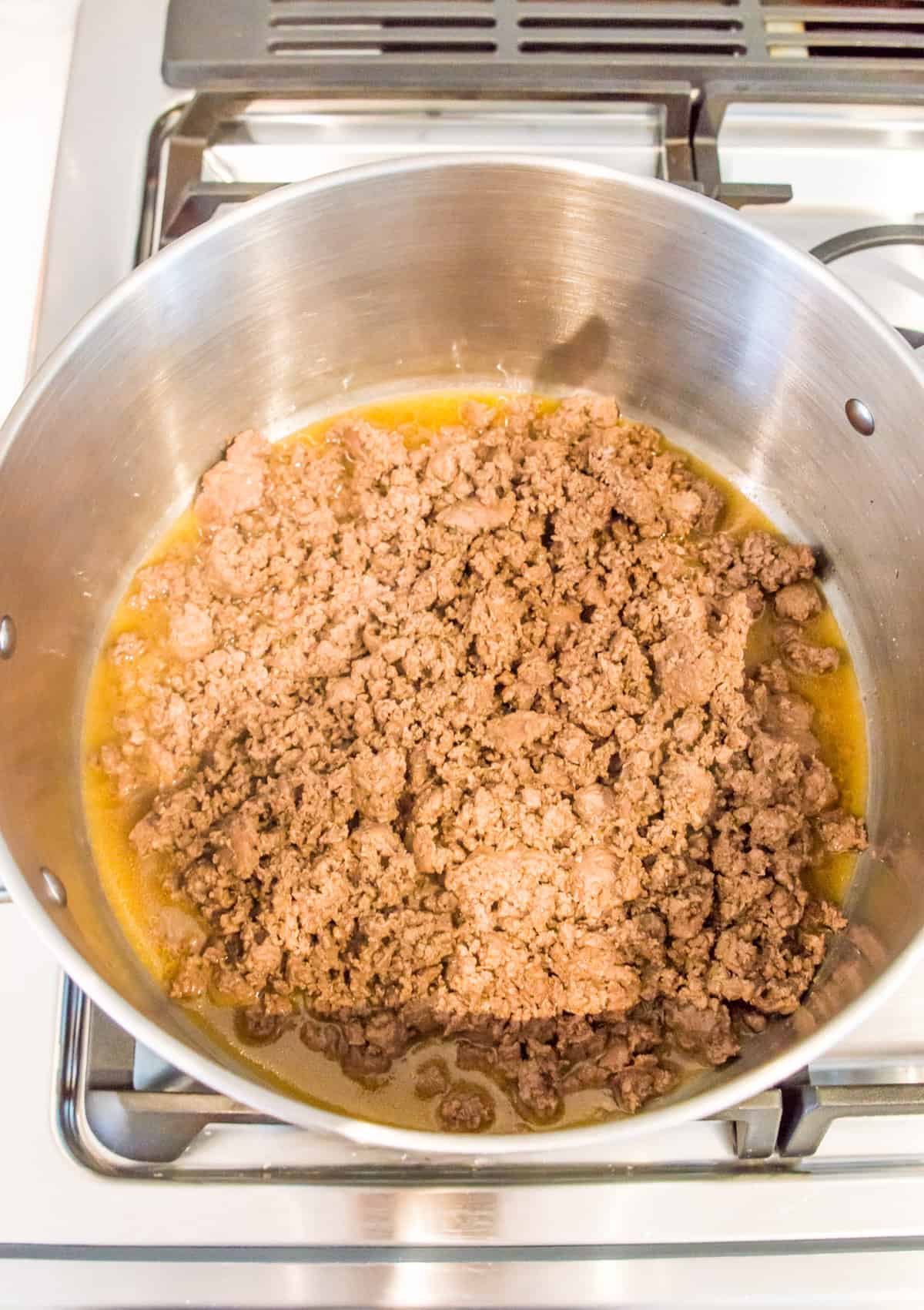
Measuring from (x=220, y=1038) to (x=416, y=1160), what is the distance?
0.71 ft

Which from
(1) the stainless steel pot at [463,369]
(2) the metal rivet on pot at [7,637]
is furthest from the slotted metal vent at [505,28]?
(2) the metal rivet on pot at [7,637]

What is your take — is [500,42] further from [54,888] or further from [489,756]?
[54,888]

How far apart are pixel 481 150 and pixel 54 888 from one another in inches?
37.0

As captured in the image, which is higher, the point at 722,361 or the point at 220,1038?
the point at 722,361

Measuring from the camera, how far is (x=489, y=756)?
1.10m

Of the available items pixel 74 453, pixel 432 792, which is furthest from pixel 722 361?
pixel 74 453

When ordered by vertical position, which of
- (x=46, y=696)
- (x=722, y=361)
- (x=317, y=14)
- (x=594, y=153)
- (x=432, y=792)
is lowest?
(x=432, y=792)

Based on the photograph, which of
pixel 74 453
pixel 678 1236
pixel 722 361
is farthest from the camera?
pixel 722 361

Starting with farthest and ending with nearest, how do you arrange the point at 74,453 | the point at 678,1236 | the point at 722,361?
the point at 722,361 < the point at 74,453 < the point at 678,1236

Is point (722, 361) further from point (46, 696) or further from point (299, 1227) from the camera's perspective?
point (299, 1227)

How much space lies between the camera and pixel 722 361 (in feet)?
3.93

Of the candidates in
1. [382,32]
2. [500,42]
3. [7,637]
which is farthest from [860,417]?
[7,637]

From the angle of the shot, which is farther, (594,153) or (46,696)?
(594,153)

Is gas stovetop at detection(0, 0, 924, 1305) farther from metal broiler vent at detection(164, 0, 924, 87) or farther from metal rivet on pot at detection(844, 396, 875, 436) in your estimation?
metal rivet on pot at detection(844, 396, 875, 436)
